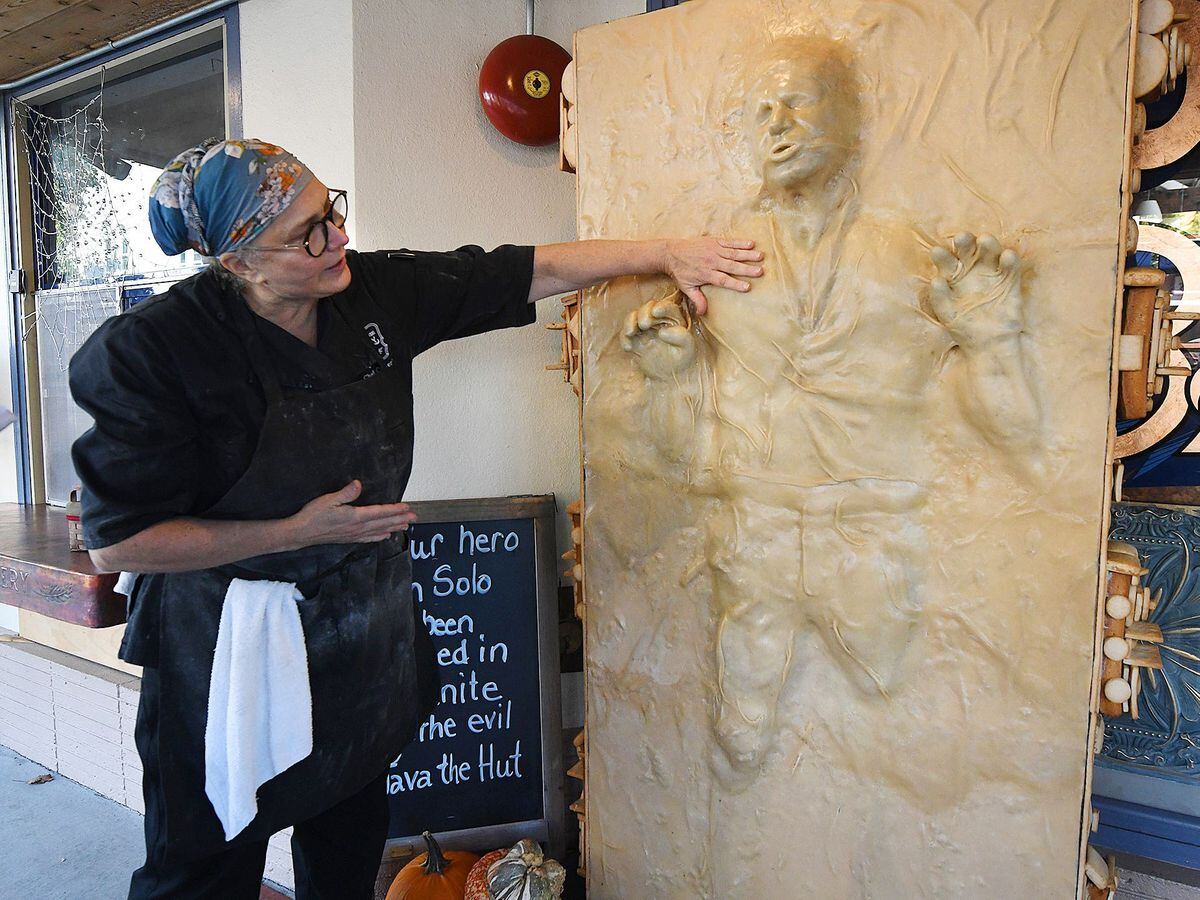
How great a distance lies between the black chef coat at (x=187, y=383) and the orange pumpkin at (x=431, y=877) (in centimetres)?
109

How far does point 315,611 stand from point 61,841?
1867mm

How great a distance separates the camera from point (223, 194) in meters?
1.18

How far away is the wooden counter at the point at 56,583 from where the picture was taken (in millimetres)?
1886

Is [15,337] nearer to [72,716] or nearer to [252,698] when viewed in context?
[72,716]

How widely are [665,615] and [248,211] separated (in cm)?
103

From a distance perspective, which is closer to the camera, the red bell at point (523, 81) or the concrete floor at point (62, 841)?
the red bell at point (523, 81)

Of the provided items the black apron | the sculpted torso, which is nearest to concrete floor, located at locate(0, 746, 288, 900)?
the black apron

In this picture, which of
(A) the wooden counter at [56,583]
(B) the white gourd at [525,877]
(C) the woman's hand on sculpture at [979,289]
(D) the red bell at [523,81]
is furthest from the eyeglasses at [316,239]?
(B) the white gourd at [525,877]

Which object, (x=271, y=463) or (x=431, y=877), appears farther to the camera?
(x=431, y=877)

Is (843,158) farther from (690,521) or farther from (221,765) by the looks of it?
(221,765)

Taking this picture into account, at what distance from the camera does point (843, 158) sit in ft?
4.28

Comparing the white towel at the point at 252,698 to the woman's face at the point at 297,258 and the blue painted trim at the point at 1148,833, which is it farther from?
the blue painted trim at the point at 1148,833

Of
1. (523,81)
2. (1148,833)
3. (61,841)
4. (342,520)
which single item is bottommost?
(61,841)

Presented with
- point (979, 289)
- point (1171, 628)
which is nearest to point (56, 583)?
point (979, 289)
